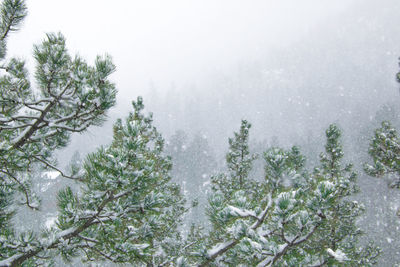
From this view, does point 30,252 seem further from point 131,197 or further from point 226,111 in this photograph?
point 226,111

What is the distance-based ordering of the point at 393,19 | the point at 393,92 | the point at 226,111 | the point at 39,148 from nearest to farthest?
the point at 39,148 < the point at 393,92 < the point at 226,111 < the point at 393,19

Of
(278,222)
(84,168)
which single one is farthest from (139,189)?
(278,222)

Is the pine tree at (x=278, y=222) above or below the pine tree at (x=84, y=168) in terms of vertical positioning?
below

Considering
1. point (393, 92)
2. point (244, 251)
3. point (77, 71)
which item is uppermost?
point (393, 92)

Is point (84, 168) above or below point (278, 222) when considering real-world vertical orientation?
above

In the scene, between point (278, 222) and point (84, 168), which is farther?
point (84, 168)

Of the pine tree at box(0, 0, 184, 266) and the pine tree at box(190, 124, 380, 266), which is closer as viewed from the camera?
the pine tree at box(190, 124, 380, 266)

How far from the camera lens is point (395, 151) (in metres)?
9.22

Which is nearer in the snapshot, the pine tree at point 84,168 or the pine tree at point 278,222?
the pine tree at point 278,222

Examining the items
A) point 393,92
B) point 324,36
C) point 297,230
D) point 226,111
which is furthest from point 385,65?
point 297,230

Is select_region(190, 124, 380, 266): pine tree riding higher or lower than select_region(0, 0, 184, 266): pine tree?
lower

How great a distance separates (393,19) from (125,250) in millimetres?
224381

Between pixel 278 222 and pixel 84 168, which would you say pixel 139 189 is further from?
pixel 278 222

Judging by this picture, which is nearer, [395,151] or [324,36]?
[395,151]
